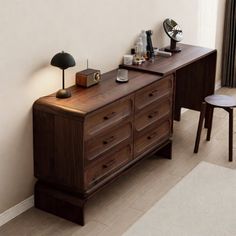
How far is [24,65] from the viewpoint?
286 centimetres

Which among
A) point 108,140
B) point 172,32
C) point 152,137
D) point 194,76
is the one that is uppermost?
point 172,32

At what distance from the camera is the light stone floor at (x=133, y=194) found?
292 centimetres

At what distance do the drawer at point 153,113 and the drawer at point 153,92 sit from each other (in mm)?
44

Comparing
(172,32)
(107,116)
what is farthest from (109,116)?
(172,32)

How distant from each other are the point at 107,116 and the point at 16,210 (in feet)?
2.77

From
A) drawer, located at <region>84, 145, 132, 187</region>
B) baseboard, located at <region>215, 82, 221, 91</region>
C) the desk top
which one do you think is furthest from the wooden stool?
baseboard, located at <region>215, 82, 221, 91</region>

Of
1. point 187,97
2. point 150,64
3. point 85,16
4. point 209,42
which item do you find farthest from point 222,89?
point 85,16

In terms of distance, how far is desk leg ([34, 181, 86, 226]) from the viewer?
2951 mm

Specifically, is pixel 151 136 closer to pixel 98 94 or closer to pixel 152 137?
pixel 152 137

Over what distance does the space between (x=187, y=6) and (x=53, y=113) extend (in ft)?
7.36

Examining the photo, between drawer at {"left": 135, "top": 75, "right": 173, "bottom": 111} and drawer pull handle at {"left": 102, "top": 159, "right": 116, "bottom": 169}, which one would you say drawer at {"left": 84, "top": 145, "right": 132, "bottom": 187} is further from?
drawer at {"left": 135, "top": 75, "right": 173, "bottom": 111}

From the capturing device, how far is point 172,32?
418cm

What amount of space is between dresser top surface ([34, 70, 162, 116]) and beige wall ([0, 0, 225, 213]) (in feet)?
0.43

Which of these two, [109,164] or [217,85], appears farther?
[217,85]
